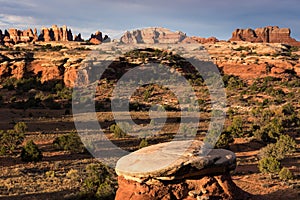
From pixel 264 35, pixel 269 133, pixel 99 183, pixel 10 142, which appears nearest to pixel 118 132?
pixel 10 142

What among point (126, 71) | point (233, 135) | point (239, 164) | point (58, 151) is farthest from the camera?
point (126, 71)

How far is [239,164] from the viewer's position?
17.7m

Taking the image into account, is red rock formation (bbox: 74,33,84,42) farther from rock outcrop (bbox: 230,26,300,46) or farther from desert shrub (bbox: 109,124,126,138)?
desert shrub (bbox: 109,124,126,138)

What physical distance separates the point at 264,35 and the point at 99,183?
10240 centimetres

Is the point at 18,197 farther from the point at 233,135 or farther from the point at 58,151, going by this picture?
the point at 233,135

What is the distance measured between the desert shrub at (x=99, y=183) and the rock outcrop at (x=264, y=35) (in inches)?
3743

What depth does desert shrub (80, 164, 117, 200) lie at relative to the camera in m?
12.5

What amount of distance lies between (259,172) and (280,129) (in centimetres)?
878

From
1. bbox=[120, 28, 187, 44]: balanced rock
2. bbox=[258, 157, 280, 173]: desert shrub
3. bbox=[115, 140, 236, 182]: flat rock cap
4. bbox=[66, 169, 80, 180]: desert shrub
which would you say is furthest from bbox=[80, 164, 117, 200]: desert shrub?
bbox=[120, 28, 187, 44]: balanced rock

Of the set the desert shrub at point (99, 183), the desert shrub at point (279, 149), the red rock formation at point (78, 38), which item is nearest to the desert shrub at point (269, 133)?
the desert shrub at point (279, 149)

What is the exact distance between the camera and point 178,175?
27.6 feet

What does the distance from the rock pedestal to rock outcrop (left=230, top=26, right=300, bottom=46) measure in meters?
100.0

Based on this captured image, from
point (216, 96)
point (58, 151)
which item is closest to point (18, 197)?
point (58, 151)

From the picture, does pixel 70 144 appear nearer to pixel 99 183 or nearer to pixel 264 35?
pixel 99 183
